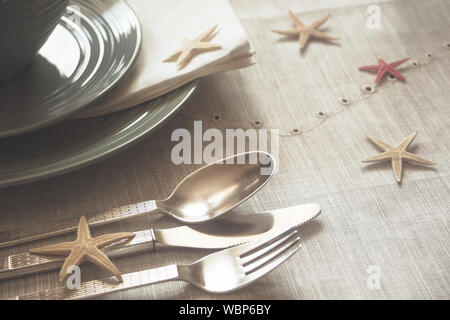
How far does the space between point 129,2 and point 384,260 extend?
1.96ft

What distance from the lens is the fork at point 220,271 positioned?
0.58 meters

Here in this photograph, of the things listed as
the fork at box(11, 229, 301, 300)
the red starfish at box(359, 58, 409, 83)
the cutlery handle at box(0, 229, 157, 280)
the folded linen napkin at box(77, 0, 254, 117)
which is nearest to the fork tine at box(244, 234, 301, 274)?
the fork at box(11, 229, 301, 300)

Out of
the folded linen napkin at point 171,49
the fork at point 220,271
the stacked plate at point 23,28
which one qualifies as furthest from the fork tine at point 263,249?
the stacked plate at point 23,28

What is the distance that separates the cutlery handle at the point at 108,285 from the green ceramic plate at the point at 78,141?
13cm

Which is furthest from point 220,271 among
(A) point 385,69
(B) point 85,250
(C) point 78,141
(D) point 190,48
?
(A) point 385,69

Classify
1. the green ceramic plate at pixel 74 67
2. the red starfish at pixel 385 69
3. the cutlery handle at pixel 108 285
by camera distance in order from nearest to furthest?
1. the cutlery handle at pixel 108 285
2. the green ceramic plate at pixel 74 67
3. the red starfish at pixel 385 69

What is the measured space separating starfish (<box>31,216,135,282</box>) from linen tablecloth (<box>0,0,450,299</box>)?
0.03 m

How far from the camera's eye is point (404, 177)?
2.43ft

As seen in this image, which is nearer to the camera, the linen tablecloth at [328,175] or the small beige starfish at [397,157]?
the linen tablecloth at [328,175]

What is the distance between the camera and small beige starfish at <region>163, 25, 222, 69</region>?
2.62 ft

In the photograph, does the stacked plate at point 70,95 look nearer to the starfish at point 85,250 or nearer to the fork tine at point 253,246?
the starfish at point 85,250

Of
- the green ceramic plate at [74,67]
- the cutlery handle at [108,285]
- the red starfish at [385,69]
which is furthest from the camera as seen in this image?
the red starfish at [385,69]

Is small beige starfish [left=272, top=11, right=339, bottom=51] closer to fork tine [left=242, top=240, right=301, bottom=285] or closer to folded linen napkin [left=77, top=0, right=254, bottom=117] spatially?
folded linen napkin [left=77, top=0, right=254, bottom=117]

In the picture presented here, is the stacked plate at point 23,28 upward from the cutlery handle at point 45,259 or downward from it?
upward
